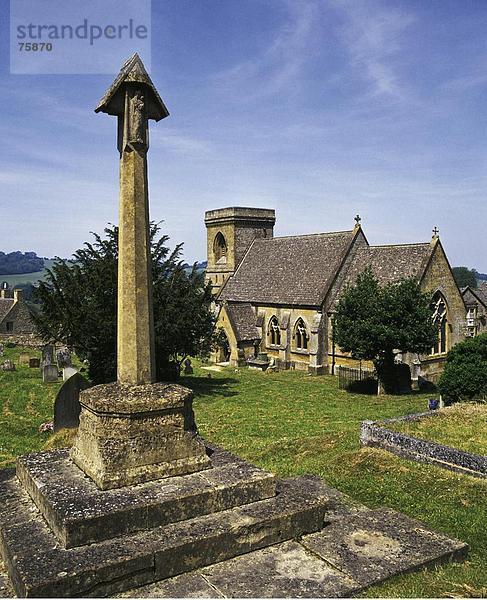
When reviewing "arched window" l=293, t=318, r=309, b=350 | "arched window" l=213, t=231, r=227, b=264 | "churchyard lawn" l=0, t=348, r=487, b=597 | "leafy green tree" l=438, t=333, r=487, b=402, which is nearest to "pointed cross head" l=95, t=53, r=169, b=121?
"churchyard lawn" l=0, t=348, r=487, b=597

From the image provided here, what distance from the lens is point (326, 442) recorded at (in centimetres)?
1409

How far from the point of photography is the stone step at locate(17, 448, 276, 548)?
5.96 meters

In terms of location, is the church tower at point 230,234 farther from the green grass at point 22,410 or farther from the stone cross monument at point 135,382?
the stone cross monument at point 135,382

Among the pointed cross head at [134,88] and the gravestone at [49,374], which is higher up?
the pointed cross head at [134,88]

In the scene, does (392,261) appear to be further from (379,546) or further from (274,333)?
(379,546)

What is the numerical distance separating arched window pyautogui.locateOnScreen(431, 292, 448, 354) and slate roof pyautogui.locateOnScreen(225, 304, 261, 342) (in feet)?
38.7

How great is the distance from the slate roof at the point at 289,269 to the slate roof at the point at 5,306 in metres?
22.6

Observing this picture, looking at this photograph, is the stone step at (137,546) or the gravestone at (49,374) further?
the gravestone at (49,374)

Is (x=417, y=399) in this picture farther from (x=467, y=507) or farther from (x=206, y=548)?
(x=206, y=548)

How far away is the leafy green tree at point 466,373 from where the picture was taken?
17.6 meters

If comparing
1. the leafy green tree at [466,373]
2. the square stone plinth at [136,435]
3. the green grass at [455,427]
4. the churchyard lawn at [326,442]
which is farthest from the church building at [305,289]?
the square stone plinth at [136,435]

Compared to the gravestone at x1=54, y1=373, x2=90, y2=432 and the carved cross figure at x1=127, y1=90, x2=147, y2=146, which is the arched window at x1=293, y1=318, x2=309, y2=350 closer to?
the gravestone at x1=54, y1=373, x2=90, y2=432

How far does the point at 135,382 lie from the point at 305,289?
27631 millimetres

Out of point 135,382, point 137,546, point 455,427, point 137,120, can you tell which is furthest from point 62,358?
point 137,546
